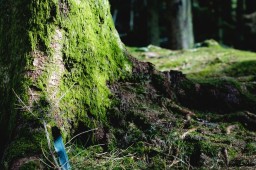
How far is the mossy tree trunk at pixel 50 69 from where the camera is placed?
11.4ft

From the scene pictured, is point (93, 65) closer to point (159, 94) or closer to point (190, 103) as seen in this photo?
point (159, 94)

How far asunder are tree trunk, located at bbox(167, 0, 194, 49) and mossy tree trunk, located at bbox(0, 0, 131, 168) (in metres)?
8.37

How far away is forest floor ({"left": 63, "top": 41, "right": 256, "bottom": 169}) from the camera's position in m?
3.49

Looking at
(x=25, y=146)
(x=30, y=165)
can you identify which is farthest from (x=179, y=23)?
(x=30, y=165)

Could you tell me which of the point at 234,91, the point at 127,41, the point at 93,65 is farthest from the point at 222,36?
the point at 93,65

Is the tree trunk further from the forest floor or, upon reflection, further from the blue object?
the blue object

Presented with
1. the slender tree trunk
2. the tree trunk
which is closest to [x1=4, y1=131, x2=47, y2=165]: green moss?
the tree trunk

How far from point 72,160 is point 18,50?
116cm

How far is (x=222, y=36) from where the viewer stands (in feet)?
63.2

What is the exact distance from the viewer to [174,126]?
3.97 m

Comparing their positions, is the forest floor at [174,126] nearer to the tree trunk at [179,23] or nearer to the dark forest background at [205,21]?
the tree trunk at [179,23]

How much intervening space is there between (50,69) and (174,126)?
1.31 metres

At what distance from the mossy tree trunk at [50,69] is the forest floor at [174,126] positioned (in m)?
0.24

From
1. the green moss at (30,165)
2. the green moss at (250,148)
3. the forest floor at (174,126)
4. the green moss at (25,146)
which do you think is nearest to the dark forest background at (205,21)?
the forest floor at (174,126)
